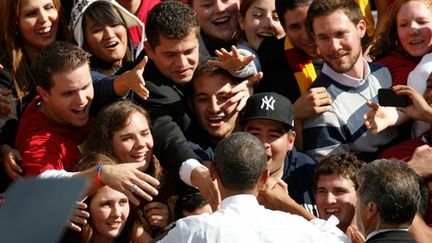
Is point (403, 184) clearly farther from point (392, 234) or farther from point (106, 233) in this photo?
point (106, 233)

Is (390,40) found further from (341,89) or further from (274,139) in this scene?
(274,139)

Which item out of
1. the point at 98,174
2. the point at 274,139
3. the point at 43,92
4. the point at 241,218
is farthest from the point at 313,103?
the point at 241,218

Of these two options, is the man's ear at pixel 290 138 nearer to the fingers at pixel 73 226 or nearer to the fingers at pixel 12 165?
the fingers at pixel 73 226

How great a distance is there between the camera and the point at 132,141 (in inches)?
190

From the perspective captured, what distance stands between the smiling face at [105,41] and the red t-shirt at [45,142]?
0.54 metres

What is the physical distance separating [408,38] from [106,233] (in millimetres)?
2278

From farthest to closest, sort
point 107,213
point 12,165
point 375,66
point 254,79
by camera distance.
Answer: point 375,66, point 254,79, point 12,165, point 107,213

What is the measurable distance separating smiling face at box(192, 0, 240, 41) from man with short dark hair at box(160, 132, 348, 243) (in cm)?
234

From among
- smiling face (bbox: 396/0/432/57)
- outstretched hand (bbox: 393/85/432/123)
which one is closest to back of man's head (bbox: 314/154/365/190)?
outstretched hand (bbox: 393/85/432/123)

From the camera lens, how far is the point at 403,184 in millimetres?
3721

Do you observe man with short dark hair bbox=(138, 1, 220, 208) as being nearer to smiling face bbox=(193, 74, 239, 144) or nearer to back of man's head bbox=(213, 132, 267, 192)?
smiling face bbox=(193, 74, 239, 144)

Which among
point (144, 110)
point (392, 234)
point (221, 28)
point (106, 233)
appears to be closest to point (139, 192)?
point (106, 233)

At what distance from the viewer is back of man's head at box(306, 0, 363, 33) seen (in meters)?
5.31

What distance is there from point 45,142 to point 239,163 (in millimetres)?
1571
